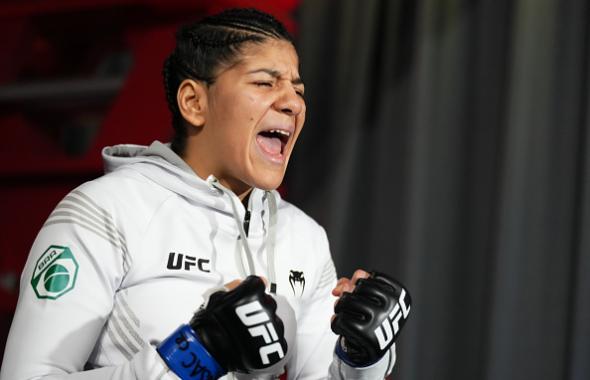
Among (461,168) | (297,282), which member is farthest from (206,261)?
(461,168)

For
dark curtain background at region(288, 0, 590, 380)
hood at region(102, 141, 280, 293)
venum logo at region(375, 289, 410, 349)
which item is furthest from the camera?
dark curtain background at region(288, 0, 590, 380)

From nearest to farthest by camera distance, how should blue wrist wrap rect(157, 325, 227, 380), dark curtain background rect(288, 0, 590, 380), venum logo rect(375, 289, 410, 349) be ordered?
blue wrist wrap rect(157, 325, 227, 380) < venum logo rect(375, 289, 410, 349) < dark curtain background rect(288, 0, 590, 380)

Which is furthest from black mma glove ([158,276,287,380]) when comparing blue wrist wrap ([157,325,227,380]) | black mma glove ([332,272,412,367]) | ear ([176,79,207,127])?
ear ([176,79,207,127])

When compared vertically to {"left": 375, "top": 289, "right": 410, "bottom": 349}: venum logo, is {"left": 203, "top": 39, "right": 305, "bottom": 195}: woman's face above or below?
above

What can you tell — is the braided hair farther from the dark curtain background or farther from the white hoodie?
the dark curtain background

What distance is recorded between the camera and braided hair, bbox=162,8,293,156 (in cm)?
124

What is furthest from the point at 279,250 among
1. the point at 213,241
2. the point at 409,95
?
the point at 409,95

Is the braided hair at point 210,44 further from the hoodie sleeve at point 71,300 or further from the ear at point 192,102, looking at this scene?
the hoodie sleeve at point 71,300

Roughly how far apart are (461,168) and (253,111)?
112 cm

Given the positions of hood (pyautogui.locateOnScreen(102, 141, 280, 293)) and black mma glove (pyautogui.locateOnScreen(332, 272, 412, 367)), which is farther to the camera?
hood (pyautogui.locateOnScreen(102, 141, 280, 293))

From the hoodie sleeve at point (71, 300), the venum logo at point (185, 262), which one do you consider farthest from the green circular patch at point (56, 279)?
the venum logo at point (185, 262)

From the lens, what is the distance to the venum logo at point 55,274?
105cm

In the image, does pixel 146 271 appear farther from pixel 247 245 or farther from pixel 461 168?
pixel 461 168

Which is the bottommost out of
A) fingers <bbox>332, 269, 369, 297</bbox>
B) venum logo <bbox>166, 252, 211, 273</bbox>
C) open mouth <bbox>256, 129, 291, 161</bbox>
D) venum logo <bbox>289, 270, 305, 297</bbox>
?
venum logo <bbox>289, 270, 305, 297</bbox>
